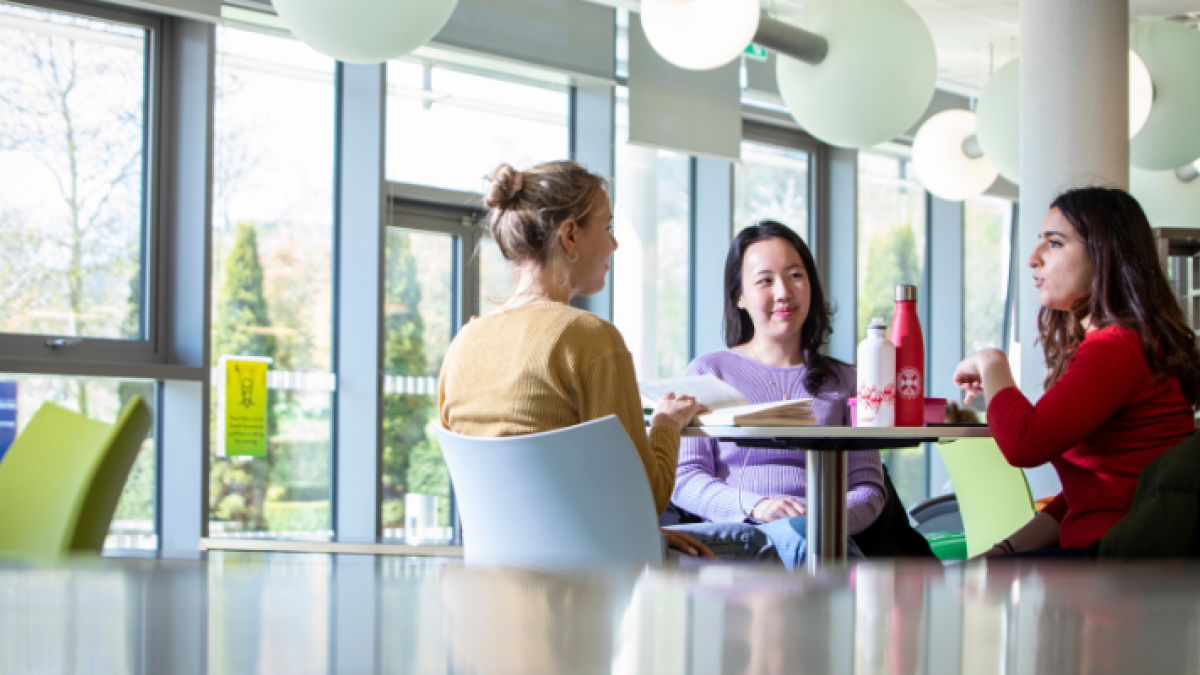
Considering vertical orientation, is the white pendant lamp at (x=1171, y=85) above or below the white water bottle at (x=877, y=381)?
above

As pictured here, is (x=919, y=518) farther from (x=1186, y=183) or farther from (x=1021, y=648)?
(x=1021, y=648)

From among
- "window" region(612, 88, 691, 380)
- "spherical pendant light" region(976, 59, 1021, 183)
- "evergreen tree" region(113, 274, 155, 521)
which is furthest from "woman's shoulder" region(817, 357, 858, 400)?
"window" region(612, 88, 691, 380)

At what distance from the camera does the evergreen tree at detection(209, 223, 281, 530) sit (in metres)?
4.53

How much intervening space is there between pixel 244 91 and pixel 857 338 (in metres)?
4.21

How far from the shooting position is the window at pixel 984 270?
25.5 ft

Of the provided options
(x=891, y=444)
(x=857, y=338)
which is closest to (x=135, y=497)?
(x=891, y=444)

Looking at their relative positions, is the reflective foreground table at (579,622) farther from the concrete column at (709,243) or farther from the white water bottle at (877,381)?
the concrete column at (709,243)

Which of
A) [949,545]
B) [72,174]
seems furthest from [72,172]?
[949,545]

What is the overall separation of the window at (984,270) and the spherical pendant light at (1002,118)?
378cm

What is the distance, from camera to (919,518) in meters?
3.92

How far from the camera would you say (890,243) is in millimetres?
7320

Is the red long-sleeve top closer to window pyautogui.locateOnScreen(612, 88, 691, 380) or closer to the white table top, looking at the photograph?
the white table top

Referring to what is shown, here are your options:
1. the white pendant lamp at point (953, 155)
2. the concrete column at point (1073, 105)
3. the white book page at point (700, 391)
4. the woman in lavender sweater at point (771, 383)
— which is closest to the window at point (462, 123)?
the white pendant lamp at point (953, 155)

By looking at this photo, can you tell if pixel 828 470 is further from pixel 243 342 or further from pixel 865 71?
pixel 243 342
